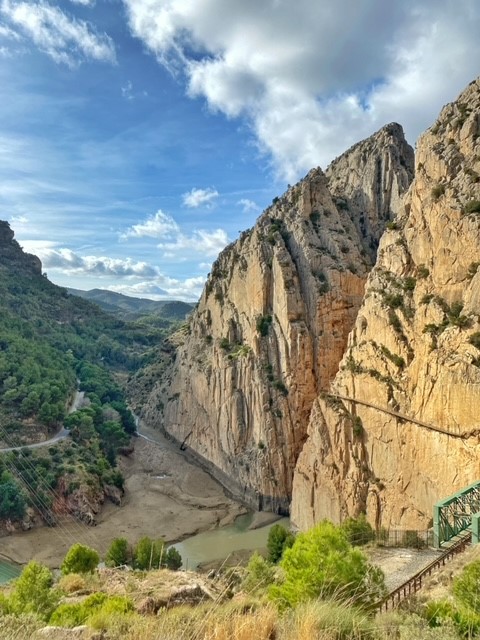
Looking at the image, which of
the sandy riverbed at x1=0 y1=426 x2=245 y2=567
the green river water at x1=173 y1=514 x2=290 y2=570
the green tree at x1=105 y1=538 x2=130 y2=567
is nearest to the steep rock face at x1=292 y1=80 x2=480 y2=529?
the green river water at x1=173 y1=514 x2=290 y2=570

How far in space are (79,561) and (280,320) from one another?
33268 millimetres

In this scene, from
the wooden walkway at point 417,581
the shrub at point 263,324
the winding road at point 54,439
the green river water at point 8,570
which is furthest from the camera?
the shrub at point 263,324

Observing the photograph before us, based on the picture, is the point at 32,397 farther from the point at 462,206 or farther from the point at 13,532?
the point at 462,206

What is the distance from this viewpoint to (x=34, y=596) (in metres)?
17.1

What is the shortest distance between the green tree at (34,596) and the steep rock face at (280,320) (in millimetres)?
32723

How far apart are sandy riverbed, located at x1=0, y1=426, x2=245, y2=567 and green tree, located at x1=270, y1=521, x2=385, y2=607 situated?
3036 centimetres

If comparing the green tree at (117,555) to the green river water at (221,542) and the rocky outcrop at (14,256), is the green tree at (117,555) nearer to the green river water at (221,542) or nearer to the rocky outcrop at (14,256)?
the green river water at (221,542)

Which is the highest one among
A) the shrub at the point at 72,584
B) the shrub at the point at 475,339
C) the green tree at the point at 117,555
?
the shrub at the point at 475,339

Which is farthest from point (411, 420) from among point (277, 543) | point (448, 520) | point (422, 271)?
point (277, 543)

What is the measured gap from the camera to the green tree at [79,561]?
27127 mm

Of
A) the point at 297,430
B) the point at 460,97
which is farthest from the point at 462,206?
the point at 297,430

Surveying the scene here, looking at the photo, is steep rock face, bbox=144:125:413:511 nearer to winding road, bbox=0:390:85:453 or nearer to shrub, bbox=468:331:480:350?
winding road, bbox=0:390:85:453

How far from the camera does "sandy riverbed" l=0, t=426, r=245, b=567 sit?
4008cm

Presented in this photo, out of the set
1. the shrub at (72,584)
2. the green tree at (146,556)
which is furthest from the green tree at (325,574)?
the green tree at (146,556)
